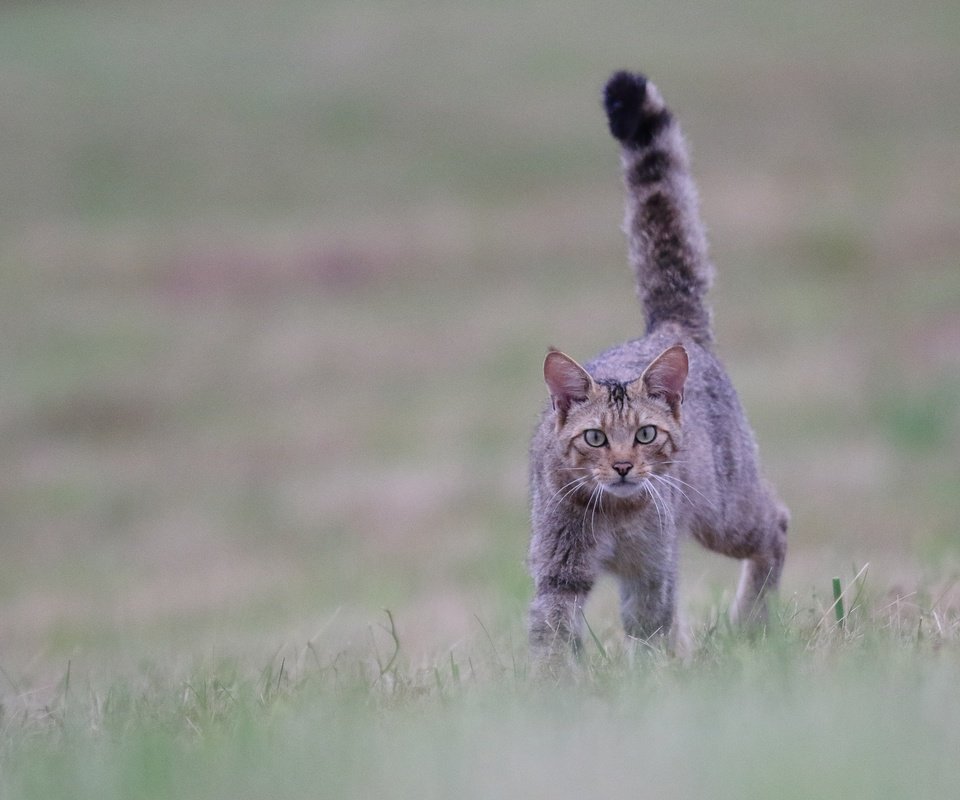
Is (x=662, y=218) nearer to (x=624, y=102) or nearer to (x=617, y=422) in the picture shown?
(x=624, y=102)

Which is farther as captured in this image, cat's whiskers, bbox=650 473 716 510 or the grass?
cat's whiskers, bbox=650 473 716 510

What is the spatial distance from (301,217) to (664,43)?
28.8ft

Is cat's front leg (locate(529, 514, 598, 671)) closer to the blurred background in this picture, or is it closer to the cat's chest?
the cat's chest

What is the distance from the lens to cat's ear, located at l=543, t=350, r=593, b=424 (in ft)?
20.9

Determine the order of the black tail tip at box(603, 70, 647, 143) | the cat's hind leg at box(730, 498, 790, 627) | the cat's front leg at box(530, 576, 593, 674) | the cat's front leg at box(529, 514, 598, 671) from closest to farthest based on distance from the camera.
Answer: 1. the cat's front leg at box(530, 576, 593, 674)
2. the cat's front leg at box(529, 514, 598, 671)
3. the cat's hind leg at box(730, 498, 790, 627)
4. the black tail tip at box(603, 70, 647, 143)

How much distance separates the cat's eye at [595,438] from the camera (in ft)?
20.6

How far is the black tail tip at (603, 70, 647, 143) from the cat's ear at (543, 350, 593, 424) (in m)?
1.50

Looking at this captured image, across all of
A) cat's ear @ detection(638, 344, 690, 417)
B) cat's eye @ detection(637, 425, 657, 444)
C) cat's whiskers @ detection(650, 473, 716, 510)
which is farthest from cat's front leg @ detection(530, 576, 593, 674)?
cat's ear @ detection(638, 344, 690, 417)

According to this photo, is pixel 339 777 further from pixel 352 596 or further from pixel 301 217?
pixel 301 217

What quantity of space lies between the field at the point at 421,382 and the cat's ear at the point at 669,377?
1047mm

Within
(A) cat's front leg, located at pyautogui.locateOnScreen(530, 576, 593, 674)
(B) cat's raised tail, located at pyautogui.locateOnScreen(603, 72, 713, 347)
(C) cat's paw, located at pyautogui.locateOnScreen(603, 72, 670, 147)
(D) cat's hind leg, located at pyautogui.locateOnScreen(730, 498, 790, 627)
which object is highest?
(C) cat's paw, located at pyautogui.locateOnScreen(603, 72, 670, 147)

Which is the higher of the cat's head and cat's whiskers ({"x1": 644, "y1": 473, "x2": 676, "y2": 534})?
the cat's head

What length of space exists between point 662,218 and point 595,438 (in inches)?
65.4

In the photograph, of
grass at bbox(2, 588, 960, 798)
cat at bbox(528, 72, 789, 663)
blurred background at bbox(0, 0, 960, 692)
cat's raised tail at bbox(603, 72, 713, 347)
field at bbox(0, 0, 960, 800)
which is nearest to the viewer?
grass at bbox(2, 588, 960, 798)
